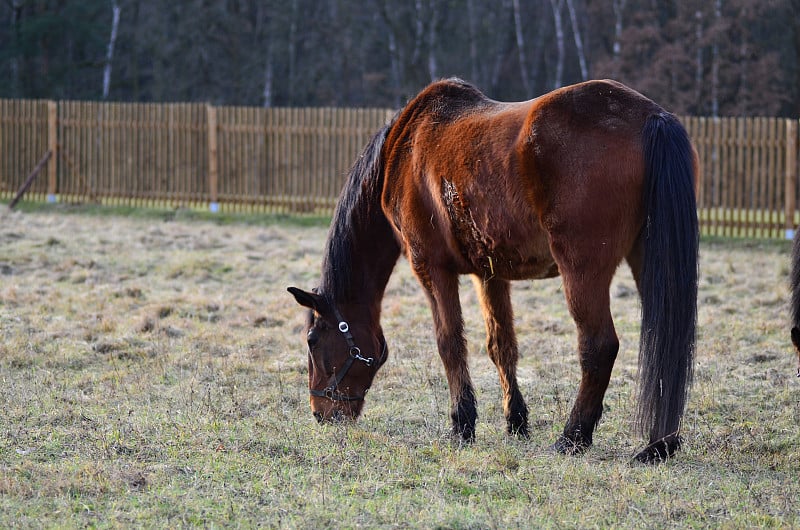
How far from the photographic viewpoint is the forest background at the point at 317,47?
2972 centimetres

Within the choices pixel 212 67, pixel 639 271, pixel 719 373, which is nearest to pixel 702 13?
pixel 212 67

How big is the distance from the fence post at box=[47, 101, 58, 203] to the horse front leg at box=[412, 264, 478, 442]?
15464 millimetres

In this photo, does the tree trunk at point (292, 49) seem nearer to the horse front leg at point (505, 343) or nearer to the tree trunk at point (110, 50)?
the tree trunk at point (110, 50)

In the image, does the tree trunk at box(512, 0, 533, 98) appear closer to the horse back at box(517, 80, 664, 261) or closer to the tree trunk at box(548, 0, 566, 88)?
the tree trunk at box(548, 0, 566, 88)

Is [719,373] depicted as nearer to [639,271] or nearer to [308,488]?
[639,271]

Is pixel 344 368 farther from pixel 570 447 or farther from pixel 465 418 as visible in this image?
pixel 570 447

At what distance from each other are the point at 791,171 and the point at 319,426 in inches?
468

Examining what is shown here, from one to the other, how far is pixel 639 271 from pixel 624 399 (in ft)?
5.47

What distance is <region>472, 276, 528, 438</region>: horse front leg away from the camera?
548cm

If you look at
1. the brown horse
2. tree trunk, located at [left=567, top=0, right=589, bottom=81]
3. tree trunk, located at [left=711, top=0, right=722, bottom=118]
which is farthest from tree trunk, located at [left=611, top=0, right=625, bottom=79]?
the brown horse

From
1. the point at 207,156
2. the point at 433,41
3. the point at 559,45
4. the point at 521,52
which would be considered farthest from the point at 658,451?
the point at 521,52

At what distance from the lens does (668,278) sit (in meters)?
4.50

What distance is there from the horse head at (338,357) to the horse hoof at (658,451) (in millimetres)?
1617

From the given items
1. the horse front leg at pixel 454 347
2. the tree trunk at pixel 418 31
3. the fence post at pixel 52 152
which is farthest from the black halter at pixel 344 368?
the tree trunk at pixel 418 31
